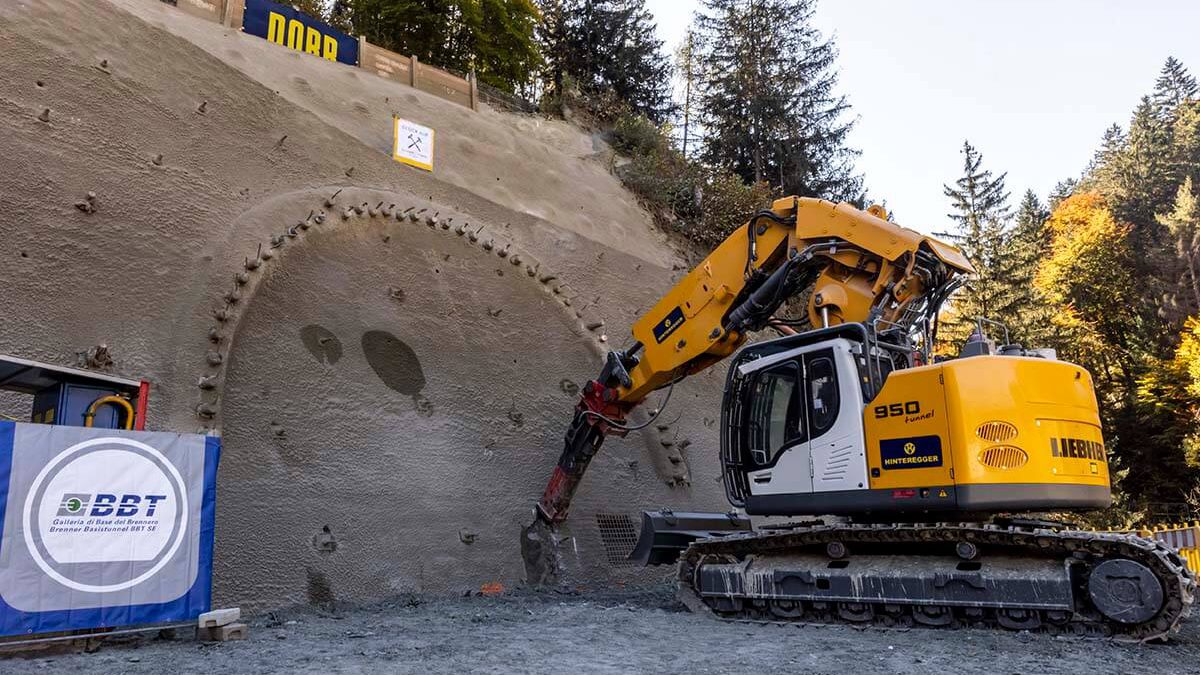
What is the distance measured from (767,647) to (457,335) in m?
7.26

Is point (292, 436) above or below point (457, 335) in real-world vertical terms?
below

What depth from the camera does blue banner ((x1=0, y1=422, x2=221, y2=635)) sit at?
A: 5359mm

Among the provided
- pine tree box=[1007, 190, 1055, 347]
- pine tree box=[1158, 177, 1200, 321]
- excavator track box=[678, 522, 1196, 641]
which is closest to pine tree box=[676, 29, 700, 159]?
pine tree box=[1007, 190, 1055, 347]

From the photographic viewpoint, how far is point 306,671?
16.0 ft

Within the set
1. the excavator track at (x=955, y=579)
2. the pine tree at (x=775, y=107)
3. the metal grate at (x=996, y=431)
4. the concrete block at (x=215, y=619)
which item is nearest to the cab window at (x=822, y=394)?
the excavator track at (x=955, y=579)

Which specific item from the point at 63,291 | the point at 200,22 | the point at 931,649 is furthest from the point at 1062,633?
the point at 200,22

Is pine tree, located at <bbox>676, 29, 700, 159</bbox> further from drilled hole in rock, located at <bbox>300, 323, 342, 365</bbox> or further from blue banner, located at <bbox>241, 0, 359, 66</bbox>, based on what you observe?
drilled hole in rock, located at <bbox>300, 323, 342, 365</bbox>

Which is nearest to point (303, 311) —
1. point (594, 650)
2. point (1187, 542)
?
point (594, 650)

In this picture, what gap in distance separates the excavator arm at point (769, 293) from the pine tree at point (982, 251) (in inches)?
868

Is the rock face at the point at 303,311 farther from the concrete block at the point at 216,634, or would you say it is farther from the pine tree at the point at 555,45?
the pine tree at the point at 555,45

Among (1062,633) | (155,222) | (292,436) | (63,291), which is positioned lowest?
(1062,633)

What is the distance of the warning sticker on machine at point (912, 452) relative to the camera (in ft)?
22.3

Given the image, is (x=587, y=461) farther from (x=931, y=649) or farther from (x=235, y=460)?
(x=931, y=649)

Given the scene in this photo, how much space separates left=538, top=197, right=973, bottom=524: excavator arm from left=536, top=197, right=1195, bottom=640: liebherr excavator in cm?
2
